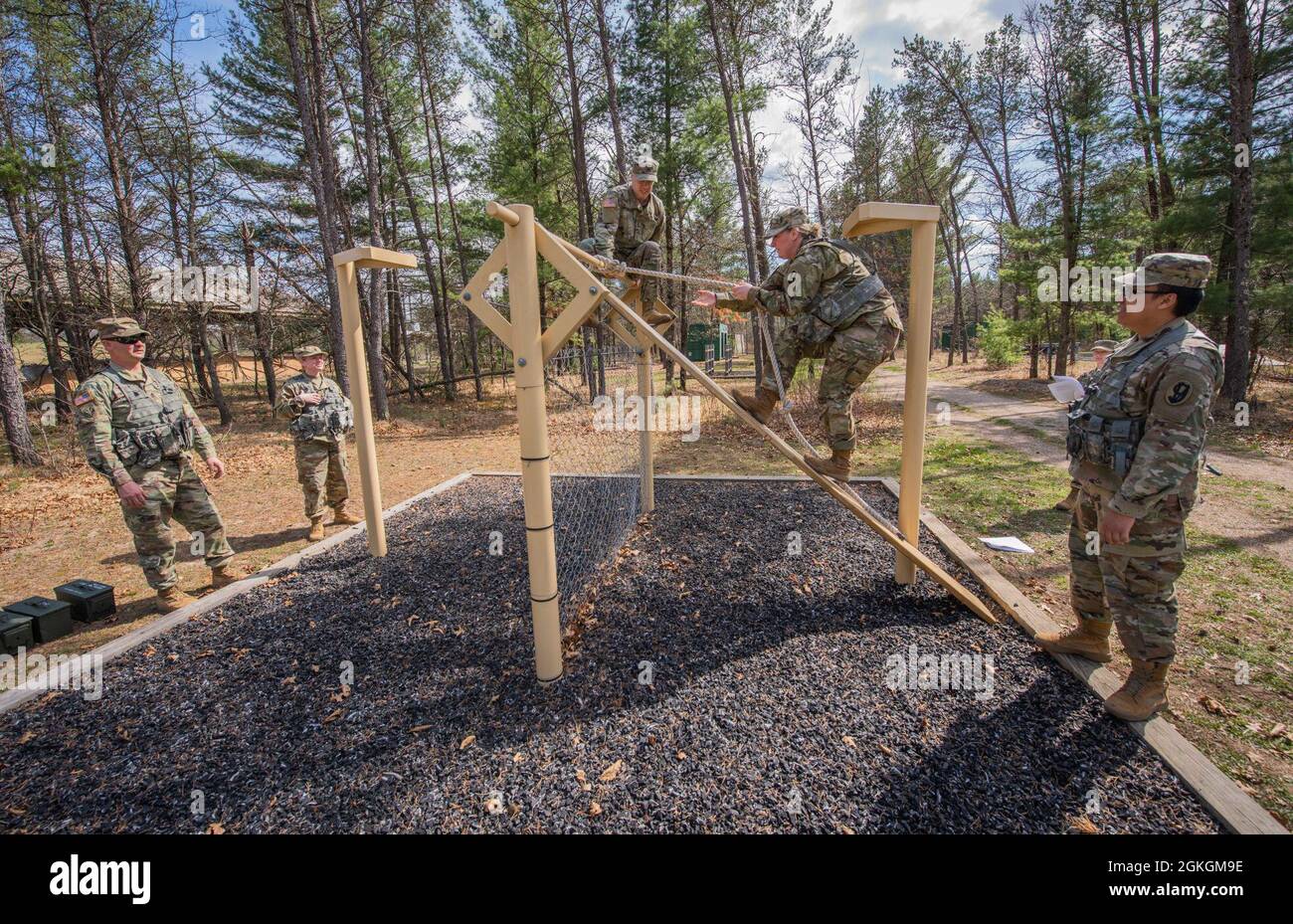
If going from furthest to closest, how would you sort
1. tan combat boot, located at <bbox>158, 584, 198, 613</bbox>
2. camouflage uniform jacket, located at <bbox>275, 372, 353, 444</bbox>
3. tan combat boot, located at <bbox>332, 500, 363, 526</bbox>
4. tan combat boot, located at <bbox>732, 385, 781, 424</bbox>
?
tan combat boot, located at <bbox>332, 500, 363, 526</bbox> → camouflage uniform jacket, located at <bbox>275, 372, 353, 444</bbox> → tan combat boot, located at <bbox>158, 584, 198, 613</bbox> → tan combat boot, located at <bbox>732, 385, 781, 424</bbox>

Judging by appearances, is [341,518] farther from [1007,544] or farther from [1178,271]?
[1178,271]

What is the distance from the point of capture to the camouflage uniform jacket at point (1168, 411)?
2344 mm

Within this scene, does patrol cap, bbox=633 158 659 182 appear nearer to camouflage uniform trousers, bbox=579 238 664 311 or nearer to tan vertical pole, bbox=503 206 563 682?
camouflage uniform trousers, bbox=579 238 664 311

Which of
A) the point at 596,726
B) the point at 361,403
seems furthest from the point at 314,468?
the point at 596,726

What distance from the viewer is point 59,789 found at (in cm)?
240

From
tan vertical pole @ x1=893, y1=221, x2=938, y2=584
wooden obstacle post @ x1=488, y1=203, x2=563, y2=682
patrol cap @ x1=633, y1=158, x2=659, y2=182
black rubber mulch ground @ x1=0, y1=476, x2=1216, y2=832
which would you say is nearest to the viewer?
black rubber mulch ground @ x1=0, y1=476, x2=1216, y2=832

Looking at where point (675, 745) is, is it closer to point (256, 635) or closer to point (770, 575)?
point (770, 575)

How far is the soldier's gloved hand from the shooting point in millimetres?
3809

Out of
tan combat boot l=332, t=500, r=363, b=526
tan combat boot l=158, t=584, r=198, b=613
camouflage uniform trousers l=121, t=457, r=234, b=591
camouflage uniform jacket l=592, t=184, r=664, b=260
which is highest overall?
camouflage uniform jacket l=592, t=184, r=664, b=260

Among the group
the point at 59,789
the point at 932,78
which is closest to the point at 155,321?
the point at 59,789

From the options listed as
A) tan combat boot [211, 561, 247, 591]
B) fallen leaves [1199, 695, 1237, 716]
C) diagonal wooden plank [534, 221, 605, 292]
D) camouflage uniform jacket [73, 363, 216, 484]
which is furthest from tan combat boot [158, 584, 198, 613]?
fallen leaves [1199, 695, 1237, 716]

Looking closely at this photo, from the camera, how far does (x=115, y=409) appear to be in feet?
12.8

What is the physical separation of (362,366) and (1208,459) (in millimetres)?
10791

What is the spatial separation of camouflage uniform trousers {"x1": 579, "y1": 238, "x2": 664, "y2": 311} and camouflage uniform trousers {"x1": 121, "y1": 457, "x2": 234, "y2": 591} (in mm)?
3641
